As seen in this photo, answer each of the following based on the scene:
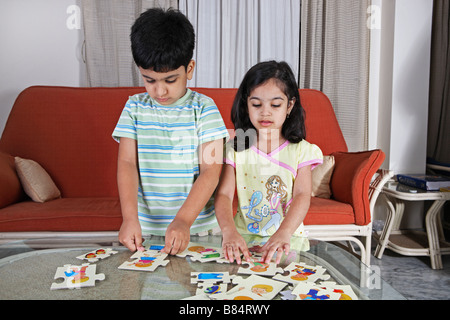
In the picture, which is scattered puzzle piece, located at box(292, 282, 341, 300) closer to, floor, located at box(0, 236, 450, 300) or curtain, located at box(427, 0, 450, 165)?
floor, located at box(0, 236, 450, 300)

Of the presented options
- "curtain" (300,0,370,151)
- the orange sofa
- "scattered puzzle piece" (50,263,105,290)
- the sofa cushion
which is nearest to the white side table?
the orange sofa

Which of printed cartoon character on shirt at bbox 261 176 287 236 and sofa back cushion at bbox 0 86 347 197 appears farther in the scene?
sofa back cushion at bbox 0 86 347 197

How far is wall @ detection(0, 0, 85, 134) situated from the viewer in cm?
306

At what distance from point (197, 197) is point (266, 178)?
0.36 metres

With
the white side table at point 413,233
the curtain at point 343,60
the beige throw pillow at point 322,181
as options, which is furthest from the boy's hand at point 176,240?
the curtain at point 343,60

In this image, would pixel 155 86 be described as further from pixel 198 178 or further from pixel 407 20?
pixel 407 20

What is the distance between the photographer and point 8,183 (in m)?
2.24

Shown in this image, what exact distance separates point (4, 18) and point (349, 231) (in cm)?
306

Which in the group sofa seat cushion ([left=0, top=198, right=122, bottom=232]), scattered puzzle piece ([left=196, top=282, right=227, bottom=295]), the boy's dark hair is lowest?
sofa seat cushion ([left=0, top=198, right=122, bottom=232])

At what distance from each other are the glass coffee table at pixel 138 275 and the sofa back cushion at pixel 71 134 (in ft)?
5.43

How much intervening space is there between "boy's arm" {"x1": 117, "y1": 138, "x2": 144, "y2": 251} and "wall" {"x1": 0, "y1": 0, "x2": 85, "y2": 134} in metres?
2.13

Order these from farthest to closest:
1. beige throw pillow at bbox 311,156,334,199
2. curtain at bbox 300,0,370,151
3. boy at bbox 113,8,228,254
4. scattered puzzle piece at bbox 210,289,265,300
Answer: curtain at bbox 300,0,370,151 < beige throw pillow at bbox 311,156,334,199 < boy at bbox 113,8,228,254 < scattered puzzle piece at bbox 210,289,265,300

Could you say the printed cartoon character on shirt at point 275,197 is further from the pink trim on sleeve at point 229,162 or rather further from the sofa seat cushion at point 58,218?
the sofa seat cushion at point 58,218

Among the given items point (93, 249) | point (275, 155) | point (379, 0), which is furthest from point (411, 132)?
point (93, 249)
